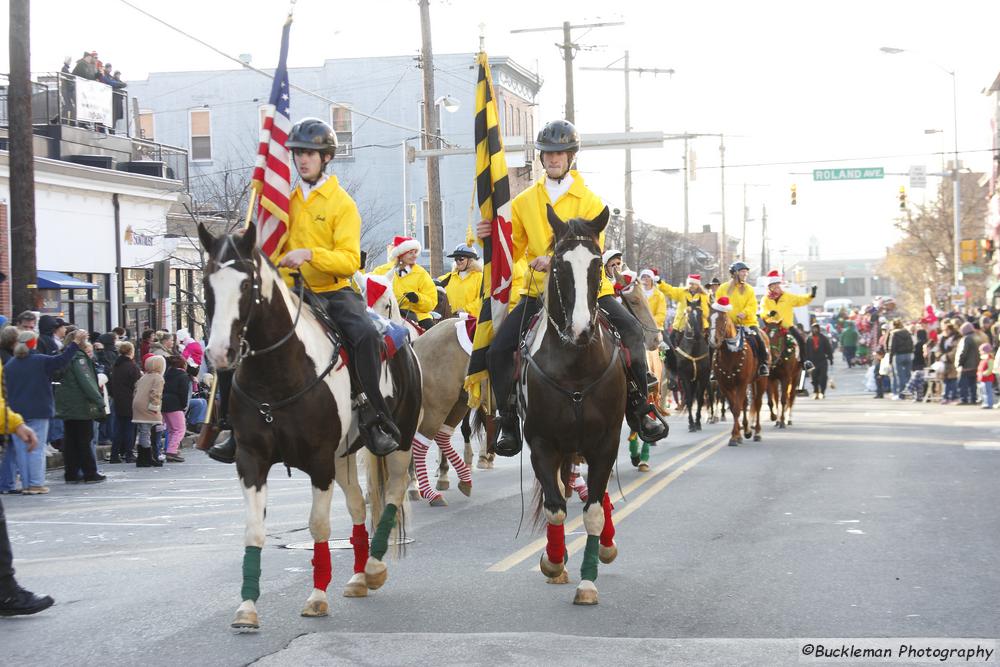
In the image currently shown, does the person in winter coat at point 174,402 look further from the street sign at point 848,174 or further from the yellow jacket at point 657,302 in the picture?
the street sign at point 848,174

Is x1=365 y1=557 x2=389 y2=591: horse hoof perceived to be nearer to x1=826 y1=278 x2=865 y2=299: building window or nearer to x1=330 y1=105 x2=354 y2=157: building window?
x1=330 y1=105 x2=354 y2=157: building window

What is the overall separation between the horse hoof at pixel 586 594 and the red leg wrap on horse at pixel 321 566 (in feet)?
4.98

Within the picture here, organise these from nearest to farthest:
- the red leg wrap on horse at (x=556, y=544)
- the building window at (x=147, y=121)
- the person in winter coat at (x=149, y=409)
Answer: the red leg wrap on horse at (x=556, y=544), the person in winter coat at (x=149, y=409), the building window at (x=147, y=121)

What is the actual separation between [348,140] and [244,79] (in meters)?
6.50

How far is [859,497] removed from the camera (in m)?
13.2

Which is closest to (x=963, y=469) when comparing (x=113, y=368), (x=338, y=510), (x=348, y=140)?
(x=338, y=510)

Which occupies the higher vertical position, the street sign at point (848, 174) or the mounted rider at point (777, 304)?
the street sign at point (848, 174)

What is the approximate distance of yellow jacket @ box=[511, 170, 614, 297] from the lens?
9.09m

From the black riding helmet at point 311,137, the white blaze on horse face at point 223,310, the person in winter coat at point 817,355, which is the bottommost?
the person in winter coat at point 817,355

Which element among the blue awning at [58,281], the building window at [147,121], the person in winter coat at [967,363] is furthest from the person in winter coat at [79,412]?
the building window at [147,121]

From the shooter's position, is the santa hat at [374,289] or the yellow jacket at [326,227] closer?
the yellow jacket at [326,227]

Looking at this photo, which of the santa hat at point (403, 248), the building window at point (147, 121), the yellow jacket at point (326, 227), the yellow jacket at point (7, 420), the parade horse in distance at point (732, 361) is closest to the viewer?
the yellow jacket at point (7, 420)

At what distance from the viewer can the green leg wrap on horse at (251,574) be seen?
24.1ft

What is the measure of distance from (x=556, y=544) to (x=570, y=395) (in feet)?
3.26
